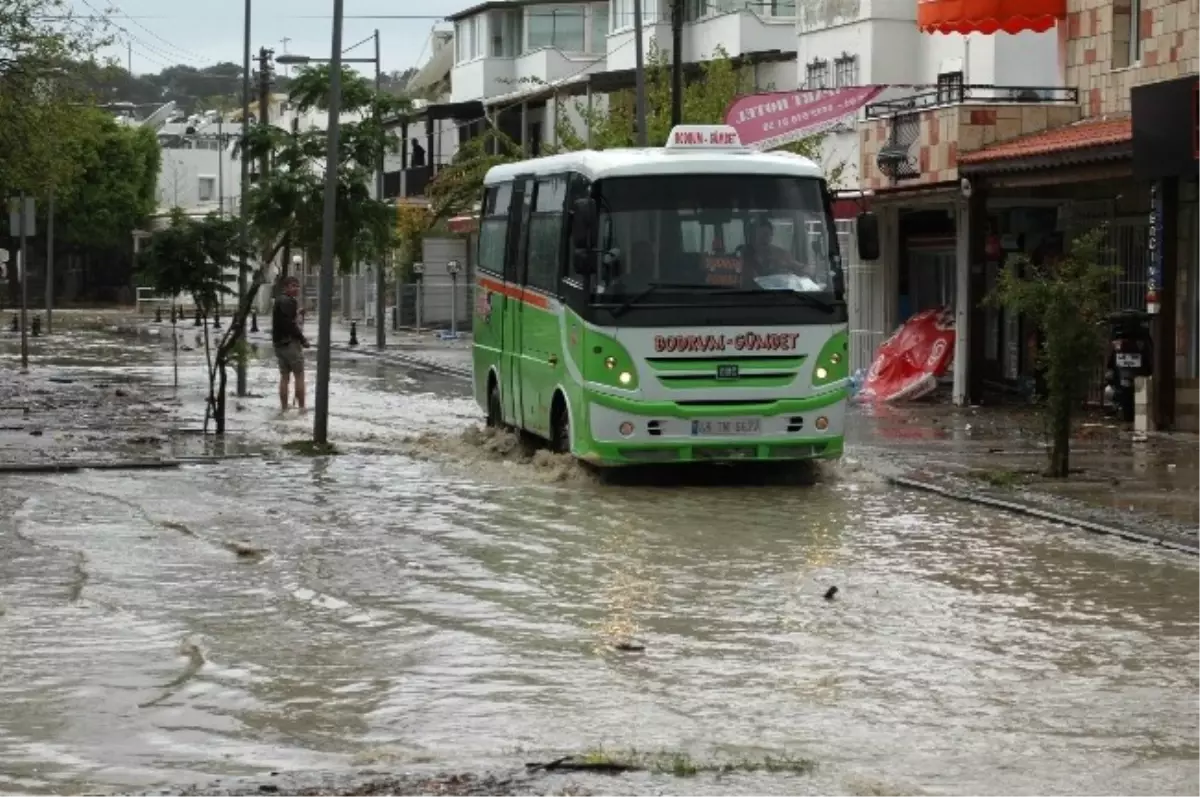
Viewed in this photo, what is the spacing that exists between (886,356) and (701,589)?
2176 centimetres

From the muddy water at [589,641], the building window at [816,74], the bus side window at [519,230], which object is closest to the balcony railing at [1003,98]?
the bus side window at [519,230]

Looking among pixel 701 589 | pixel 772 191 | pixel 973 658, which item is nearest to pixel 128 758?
pixel 973 658

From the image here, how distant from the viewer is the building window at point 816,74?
1917 inches

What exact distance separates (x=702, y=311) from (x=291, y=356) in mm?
12310

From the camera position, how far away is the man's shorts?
3195 centimetres

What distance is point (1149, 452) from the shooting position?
2473 cm

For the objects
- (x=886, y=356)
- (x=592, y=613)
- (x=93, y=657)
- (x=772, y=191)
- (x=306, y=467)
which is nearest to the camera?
(x=93, y=657)

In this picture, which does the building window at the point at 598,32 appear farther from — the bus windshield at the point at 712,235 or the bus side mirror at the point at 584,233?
the bus side mirror at the point at 584,233

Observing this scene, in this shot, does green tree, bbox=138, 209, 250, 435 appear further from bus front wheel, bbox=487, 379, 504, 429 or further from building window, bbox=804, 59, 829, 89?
building window, bbox=804, 59, 829, 89

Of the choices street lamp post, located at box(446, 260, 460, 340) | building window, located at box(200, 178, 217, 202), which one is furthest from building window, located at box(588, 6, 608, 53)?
building window, located at box(200, 178, 217, 202)

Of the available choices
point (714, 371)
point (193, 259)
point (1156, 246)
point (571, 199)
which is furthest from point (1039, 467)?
point (193, 259)

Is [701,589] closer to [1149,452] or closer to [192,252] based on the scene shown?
[1149,452]

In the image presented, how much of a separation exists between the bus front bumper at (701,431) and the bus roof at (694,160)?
214cm

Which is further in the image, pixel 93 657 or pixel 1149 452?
pixel 1149 452
